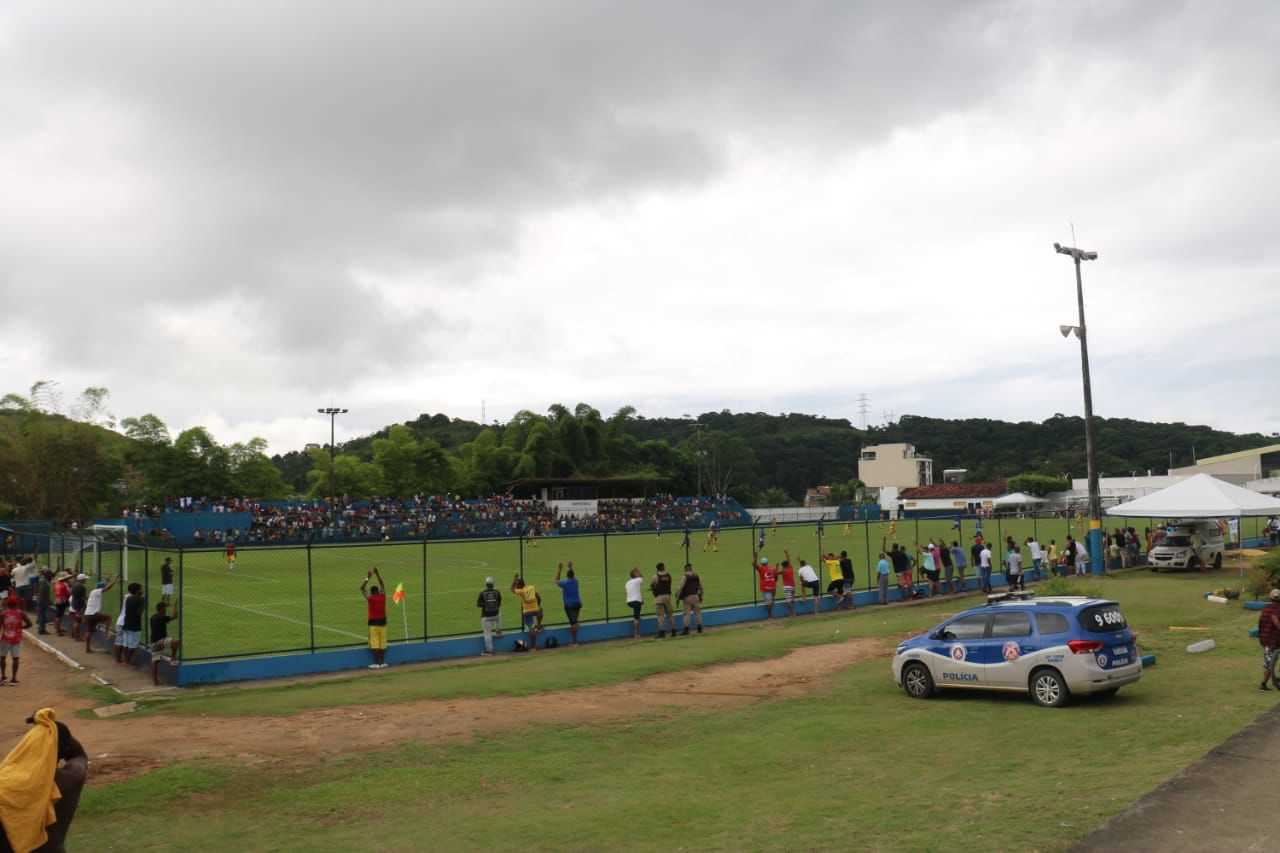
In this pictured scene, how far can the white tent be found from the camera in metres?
34.6

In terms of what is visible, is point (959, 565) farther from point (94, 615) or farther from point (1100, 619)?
point (94, 615)

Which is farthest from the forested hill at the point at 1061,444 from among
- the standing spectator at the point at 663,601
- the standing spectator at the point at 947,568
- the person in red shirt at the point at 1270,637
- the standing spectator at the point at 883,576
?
the person in red shirt at the point at 1270,637

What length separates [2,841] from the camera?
22.9ft

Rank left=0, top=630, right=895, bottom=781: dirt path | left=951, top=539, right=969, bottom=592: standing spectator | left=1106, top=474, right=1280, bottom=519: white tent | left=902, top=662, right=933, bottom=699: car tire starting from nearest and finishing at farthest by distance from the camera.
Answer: left=0, top=630, right=895, bottom=781: dirt path < left=902, top=662, right=933, bottom=699: car tire < left=951, top=539, right=969, bottom=592: standing spectator < left=1106, top=474, right=1280, bottom=519: white tent

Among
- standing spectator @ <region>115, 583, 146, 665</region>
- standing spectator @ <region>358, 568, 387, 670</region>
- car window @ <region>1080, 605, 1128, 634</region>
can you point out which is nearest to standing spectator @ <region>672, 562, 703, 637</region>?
standing spectator @ <region>358, 568, 387, 670</region>

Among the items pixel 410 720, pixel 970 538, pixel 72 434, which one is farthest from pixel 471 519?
pixel 410 720

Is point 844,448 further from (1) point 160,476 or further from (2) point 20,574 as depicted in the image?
(2) point 20,574

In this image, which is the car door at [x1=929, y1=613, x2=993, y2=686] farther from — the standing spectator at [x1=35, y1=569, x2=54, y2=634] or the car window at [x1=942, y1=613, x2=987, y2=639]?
the standing spectator at [x1=35, y1=569, x2=54, y2=634]

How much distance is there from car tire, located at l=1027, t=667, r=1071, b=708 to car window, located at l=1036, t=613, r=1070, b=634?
A: 0.57 m

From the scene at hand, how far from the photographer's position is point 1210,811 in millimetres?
8867

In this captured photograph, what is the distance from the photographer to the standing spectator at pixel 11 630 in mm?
18047

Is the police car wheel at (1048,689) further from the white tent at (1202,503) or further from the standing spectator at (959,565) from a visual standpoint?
the white tent at (1202,503)

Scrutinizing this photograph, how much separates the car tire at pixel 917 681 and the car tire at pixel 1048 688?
1.61m

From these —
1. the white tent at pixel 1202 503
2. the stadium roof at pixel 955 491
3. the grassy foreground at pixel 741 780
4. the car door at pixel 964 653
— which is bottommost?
the grassy foreground at pixel 741 780
